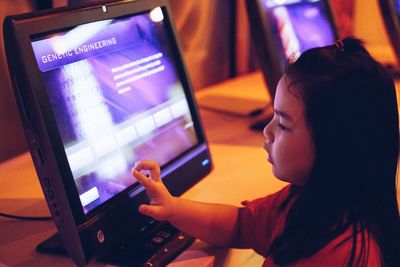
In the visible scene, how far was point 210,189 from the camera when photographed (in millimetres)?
1026

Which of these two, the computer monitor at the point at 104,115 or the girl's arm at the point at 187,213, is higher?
the computer monitor at the point at 104,115

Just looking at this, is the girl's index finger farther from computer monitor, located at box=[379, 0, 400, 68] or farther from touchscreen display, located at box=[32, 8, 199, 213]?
computer monitor, located at box=[379, 0, 400, 68]

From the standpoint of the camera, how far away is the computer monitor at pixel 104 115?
669 mm

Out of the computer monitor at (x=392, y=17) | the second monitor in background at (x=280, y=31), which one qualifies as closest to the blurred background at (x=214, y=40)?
the computer monitor at (x=392, y=17)

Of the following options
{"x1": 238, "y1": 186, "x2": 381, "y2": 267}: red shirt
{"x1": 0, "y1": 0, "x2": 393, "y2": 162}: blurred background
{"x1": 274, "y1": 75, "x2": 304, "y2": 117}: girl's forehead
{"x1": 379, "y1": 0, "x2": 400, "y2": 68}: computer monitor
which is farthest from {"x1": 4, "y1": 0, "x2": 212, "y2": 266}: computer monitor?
{"x1": 379, "y1": 0, "x2": 400, "y2": 68}: computer monitor

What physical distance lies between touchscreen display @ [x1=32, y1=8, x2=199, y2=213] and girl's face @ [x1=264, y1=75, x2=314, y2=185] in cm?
22

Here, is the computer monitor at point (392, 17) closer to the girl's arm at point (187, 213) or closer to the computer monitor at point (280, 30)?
the computer monitor at point (280, 30)

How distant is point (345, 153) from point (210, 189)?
36cm

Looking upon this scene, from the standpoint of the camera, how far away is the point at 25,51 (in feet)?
2.14

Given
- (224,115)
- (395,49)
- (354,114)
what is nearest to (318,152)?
(354,114)

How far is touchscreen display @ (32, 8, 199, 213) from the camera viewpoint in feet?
2.35

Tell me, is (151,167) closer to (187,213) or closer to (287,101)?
(187,213)

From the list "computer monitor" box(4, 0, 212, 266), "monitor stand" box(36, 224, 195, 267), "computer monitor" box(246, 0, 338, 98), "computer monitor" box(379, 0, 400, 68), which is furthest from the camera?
"computer monitor" box(379, 0, 400, 68)

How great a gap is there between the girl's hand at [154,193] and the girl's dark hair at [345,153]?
7.1 inches
